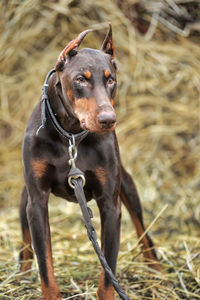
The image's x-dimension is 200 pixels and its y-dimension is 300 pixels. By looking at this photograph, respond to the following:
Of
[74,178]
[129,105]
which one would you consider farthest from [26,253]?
[129,105]

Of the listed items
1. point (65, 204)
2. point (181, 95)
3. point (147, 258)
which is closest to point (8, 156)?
point (65, 204)

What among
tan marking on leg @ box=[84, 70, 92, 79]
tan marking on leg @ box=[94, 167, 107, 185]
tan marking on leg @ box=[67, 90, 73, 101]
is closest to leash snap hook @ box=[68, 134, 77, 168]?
tan marking on leg @ box=[94, 167, 107, 185]

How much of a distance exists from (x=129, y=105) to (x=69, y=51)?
316 centimetres

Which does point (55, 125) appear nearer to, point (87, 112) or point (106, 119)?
point (87, 112)

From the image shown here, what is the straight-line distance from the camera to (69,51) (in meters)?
2.49

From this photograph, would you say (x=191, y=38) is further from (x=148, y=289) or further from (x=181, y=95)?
(x=148, y=289)

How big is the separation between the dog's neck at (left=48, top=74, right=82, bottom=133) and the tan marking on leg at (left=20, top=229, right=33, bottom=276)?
2.87 feet

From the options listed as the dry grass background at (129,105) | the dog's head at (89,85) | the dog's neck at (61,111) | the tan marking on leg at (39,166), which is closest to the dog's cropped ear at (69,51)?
the dog's head at (89,85)

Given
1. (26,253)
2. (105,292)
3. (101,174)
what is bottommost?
(26,253)

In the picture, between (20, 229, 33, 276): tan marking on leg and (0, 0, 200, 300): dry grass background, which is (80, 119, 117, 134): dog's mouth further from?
(0, 0, 200, 300): dry grass background

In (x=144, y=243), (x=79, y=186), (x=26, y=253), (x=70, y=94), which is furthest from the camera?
(x=144, y=243)

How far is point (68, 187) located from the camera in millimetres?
2732

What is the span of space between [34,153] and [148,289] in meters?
1.13

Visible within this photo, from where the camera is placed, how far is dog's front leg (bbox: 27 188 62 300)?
263 centimetres
